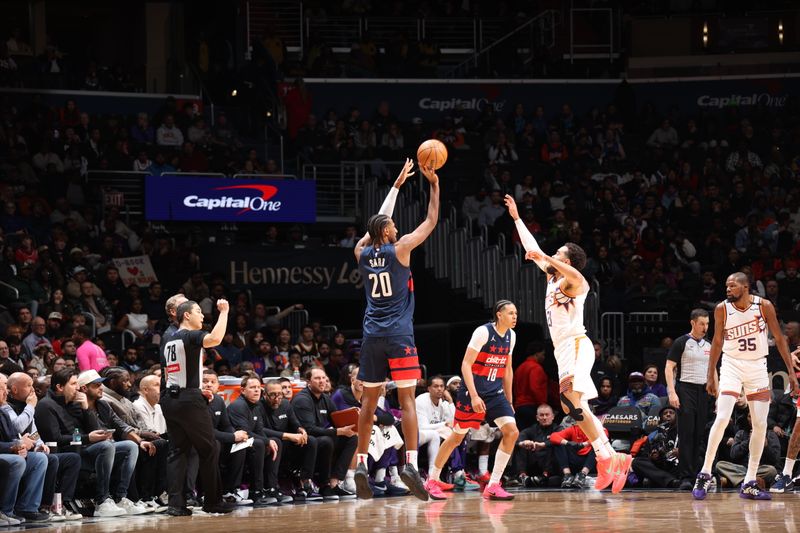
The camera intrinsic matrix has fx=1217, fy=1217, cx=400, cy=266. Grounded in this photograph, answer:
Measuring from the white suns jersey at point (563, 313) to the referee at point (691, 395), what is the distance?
9.55 ft

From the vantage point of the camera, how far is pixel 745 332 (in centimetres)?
1200

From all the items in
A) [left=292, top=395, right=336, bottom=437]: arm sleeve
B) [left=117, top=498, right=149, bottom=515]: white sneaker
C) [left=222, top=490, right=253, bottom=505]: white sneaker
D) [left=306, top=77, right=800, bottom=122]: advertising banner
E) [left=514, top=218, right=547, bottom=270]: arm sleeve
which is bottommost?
[left=222, top=490, right=253, bottom=505]: white sneaker

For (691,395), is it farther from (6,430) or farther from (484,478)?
(6,430)

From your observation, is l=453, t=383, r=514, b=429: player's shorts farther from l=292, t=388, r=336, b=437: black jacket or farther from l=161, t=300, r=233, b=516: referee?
l=161, t=300, r=233, b=516: referee

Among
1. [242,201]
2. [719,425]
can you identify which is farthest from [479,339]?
[242,201]

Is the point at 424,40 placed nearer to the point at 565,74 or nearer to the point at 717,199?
the point at 565,74

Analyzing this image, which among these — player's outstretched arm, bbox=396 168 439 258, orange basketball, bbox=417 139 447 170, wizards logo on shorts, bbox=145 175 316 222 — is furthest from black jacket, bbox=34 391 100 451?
wizards logo on shorts, bbox=145 175 316 222

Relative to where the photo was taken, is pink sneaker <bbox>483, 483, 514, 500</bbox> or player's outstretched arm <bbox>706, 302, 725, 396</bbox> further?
pink sneaker <bbox>483, 483, 514, 500</bbox>

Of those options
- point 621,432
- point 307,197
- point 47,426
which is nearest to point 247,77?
point 307,197

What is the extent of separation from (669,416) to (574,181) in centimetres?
1017

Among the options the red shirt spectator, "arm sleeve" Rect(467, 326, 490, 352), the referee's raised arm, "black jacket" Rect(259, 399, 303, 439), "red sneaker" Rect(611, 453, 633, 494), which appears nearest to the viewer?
the referee's raised arm

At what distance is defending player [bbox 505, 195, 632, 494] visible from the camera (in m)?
11.1

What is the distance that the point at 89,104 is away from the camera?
25625mm

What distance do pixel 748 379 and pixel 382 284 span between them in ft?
13.1
